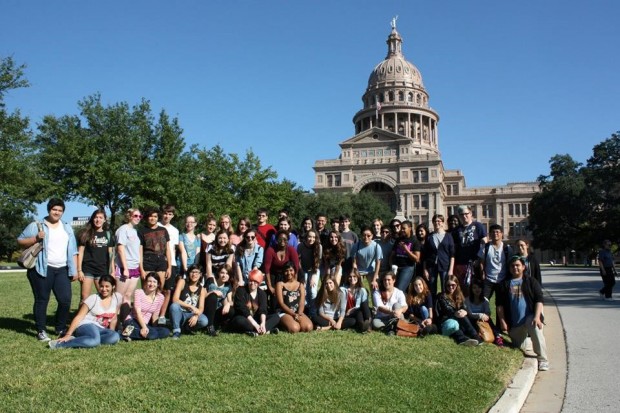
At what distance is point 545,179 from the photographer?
61.0 meters

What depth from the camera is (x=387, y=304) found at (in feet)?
28.1

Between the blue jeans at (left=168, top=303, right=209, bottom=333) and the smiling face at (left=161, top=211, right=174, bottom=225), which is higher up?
the smiling face at (left=161, top=211, right=174, bottom=225)

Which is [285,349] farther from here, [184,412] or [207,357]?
[184,412]

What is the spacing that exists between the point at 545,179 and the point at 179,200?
152 ft

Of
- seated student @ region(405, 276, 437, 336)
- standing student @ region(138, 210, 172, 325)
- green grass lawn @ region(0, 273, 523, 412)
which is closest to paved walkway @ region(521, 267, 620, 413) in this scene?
green grass lawn @ region(0, 273, 523, 412)

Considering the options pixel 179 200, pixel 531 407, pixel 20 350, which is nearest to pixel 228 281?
pixel 20 350

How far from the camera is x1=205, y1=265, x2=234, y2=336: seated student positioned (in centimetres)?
814

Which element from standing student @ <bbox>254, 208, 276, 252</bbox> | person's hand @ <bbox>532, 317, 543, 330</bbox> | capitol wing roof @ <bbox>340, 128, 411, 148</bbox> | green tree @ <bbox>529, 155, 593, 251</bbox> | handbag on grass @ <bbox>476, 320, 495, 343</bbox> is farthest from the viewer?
capitol wing roof @ <bbox>340, 128, 411, 148</bbox>

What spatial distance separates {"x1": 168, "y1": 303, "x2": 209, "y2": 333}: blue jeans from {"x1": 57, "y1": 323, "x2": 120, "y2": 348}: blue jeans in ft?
2.84

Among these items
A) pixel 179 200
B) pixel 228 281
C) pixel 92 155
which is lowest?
pixel 228 281

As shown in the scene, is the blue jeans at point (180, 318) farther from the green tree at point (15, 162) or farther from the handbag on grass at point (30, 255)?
the green tree at point (15, 162)

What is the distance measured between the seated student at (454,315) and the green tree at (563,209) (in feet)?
153

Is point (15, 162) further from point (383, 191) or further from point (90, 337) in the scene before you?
point (383, 191)

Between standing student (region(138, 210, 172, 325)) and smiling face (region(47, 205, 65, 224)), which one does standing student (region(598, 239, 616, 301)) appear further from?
smiling face (region(47, 205, 65, 224))
